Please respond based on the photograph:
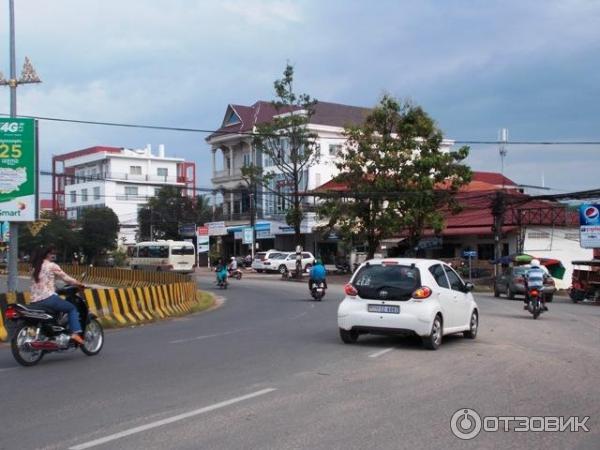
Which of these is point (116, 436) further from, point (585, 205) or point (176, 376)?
point (585, 205)

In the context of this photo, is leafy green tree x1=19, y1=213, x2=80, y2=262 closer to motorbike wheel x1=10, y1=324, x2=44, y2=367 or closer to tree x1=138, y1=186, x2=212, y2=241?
tree x1=138, y1=186, x2=212, y2=241

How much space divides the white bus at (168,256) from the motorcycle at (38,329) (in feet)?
151

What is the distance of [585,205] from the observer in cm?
3728

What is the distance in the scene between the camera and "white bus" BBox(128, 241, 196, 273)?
57.2 meters

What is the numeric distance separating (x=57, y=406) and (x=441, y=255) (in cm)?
4943

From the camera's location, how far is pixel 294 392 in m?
8.47

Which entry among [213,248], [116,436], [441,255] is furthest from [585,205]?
[213,248]

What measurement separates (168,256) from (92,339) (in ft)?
151

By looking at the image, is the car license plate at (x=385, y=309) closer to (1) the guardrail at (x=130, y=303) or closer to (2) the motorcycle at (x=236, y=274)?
(1) the guardrail at (x=130, y=303)

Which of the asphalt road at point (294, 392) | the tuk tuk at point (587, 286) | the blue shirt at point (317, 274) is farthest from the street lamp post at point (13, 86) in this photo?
the tuk tuk at point (587, 286)

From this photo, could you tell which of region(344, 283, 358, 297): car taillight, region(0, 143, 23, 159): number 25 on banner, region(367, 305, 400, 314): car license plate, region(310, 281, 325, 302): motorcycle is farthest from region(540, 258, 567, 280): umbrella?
region(0, 143, 23, 159): number 25 on banner

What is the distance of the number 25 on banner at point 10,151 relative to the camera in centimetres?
1758

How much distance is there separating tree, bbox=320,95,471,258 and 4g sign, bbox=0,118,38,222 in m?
31.1

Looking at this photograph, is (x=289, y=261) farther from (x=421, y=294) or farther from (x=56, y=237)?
(x=421, y=294)
